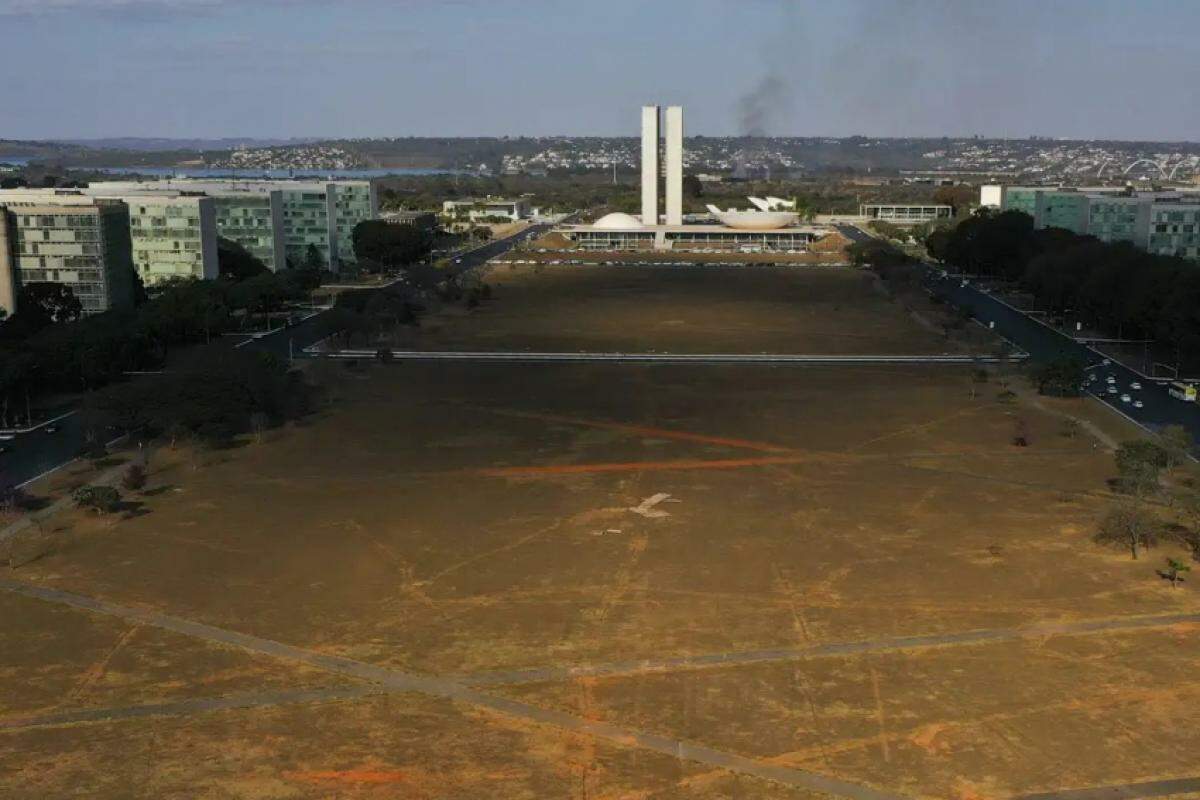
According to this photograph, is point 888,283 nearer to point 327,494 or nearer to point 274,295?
point 274,295

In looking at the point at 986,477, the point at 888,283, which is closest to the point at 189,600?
the point at 986,477

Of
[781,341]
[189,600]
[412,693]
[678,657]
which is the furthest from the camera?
[781,341]

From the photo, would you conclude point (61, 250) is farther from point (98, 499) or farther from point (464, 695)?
point (464, 695)

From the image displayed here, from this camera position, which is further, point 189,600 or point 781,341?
point 781,341

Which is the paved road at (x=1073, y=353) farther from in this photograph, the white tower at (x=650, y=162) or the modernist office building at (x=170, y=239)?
the modernist office building at (x=170, y=239)

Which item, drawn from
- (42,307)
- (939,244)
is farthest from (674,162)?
(42,307)

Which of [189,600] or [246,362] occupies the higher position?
[246,362]

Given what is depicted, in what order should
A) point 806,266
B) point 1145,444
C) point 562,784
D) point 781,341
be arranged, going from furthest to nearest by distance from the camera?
point 806,266, point 781,341, point 1145,444, point 562,784
